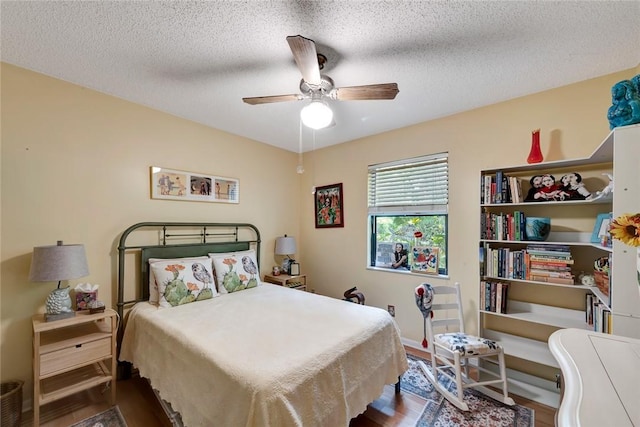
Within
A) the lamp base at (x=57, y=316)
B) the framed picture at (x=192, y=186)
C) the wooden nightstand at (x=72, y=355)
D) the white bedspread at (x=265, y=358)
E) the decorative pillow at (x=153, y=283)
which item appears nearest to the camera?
the white bedspread at (x=265, y=358)

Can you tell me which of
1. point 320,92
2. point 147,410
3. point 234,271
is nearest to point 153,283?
point 234,271

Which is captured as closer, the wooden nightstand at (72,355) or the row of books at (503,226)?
the wooden nightstand at (72,355)

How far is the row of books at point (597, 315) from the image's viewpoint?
1651mm

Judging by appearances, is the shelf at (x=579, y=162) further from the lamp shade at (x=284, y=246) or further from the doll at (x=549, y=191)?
the lamp shade at (x=284, y=246)

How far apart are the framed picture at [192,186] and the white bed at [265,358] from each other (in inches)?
43.7

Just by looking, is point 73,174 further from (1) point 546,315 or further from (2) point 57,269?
(1) point 546,315

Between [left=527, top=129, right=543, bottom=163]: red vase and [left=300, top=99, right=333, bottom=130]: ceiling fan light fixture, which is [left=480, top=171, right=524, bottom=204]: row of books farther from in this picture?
[left=300, top=99, right=333, bottom=130]: ceiling fan light fixture

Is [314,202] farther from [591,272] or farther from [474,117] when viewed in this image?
[591,272]

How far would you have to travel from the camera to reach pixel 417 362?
2598mm

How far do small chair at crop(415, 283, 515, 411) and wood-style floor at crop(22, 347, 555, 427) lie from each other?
215mm

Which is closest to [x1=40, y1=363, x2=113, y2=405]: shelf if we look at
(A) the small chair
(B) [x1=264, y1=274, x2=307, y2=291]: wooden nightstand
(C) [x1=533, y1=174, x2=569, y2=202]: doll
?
(B) [x1=264, y1=274, x2=307, y2=291]: wooden nightstand

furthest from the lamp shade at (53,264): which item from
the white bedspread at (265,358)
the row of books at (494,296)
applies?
the row of books at (494,296)

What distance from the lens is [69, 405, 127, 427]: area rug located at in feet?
5.88

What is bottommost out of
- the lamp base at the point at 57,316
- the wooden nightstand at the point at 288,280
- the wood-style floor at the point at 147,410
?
the wood-style floor at the point at 147,410
